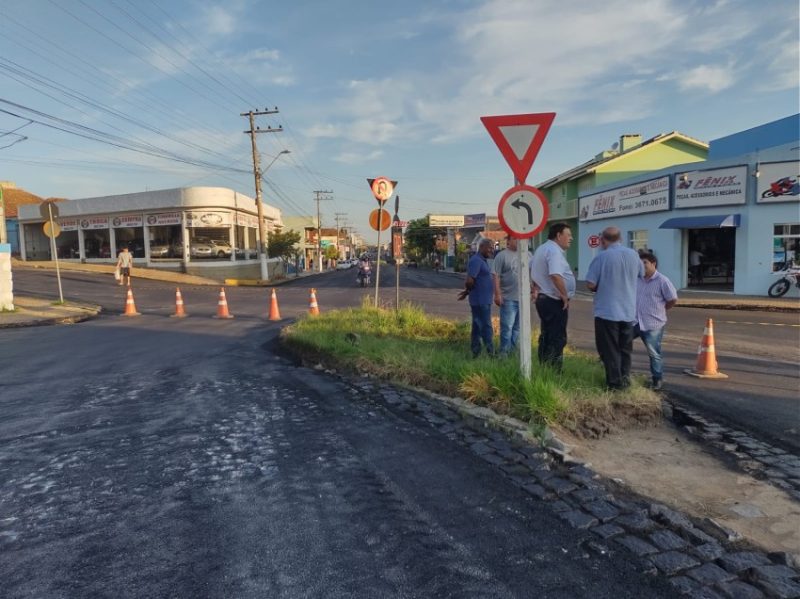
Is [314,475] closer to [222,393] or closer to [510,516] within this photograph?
[510,516]

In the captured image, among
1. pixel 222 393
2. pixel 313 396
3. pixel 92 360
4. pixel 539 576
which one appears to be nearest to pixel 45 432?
pixel 222 393

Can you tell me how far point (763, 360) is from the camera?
8.50m

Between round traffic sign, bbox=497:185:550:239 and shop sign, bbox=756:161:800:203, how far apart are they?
18.2 metres

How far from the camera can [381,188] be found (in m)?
11.0

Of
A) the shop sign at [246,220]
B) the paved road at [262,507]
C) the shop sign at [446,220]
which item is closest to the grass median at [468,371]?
the paved road at [262,507]

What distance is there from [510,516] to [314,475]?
4.75 ft

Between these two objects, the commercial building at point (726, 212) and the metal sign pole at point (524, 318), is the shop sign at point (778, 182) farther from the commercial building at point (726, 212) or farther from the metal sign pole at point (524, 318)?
the metal sign pole at point (524, 318)

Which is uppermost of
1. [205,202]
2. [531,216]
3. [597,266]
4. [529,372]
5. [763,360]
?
[205,202]

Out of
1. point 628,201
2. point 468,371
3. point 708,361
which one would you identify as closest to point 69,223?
point 628,201

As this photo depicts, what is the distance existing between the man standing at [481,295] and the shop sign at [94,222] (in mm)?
39897

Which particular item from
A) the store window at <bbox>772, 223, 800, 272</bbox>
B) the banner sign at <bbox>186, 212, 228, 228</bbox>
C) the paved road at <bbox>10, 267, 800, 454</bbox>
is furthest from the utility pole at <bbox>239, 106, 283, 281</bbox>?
the store window at <bbox>772, 223, 800, 272</bbox>

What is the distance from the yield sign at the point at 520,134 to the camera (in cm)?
539

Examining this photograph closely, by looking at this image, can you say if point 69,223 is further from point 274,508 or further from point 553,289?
point 274,508

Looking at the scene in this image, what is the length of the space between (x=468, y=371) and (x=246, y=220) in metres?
38.8
